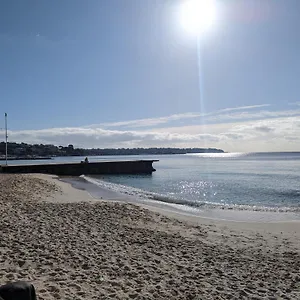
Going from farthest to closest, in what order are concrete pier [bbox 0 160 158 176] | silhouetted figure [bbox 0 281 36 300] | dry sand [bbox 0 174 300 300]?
concrete pier [bbox 0 160 158 176] → dry sand [bbox 0 174 300 300] → silhouetted figure [bbox 0 281 36 300]

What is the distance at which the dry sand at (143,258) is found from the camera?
5.70 meters

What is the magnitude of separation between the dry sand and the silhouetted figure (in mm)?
1286

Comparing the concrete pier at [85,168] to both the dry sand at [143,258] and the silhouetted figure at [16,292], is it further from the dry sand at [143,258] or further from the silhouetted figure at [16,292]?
the silhouetted figure at [16,292]

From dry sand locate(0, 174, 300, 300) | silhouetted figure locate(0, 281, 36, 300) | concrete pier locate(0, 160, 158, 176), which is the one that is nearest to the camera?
silhouetted figure locate(0, 281, 36, 300)

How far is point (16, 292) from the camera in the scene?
3.81 metres

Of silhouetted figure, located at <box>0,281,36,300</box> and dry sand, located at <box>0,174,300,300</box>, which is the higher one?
silhouetted figure, located at <box>0,281,36,300</box>

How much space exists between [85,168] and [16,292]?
49.7m

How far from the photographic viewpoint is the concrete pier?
45116 mm

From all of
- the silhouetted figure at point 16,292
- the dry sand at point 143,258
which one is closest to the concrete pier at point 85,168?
the dry sand at point 143,258

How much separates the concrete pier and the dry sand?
34785 millimetres

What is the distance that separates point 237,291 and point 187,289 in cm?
88

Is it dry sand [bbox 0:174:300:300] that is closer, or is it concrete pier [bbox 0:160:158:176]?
dry sand [bbox 0:174:300:300]

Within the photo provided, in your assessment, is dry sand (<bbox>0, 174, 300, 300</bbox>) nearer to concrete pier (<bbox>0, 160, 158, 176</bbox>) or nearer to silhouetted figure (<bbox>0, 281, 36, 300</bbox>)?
A: silhouetted figure (<bbox>0, 281, 36, 300</bbox>)

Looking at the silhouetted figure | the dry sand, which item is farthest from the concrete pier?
the silhouetted figure
